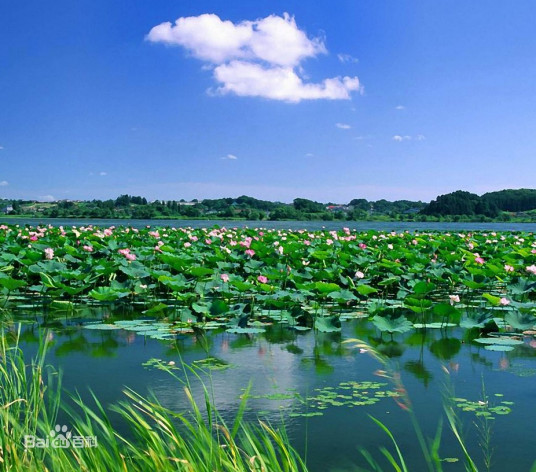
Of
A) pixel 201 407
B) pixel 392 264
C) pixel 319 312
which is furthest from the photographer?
pixel 392 264

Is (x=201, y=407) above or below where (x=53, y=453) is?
below

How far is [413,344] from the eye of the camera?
4.93 meters

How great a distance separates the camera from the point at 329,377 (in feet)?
12.8

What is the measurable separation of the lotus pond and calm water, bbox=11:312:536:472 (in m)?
0.01

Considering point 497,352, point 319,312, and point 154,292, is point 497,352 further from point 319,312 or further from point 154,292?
point 154,292

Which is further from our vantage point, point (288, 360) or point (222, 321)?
point (222, 321)

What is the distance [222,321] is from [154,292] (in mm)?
1794

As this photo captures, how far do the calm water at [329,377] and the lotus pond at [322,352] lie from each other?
0.4 inches

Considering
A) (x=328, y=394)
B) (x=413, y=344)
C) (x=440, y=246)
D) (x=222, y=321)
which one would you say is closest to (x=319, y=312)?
(x=222, y=321)

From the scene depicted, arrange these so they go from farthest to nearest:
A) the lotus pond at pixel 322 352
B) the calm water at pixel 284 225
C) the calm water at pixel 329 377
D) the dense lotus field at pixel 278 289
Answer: the calm water at pixel 284 225, the dense lotus field at pixel 278 289, the lotus pond at pixel 322 352, the calm water at pixel 329 377

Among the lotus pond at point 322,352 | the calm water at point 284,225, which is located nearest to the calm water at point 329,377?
the lotus pond at point 322,352

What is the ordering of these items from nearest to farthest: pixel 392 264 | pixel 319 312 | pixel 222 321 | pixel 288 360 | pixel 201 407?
pixel 201 407 < pixel 288 360 < pixel 222 321 < pixel 319 312 < pixel 392 264

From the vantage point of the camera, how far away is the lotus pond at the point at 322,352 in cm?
293

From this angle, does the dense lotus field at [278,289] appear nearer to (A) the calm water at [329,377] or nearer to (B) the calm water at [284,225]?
(A) the calm water at [329,377]
